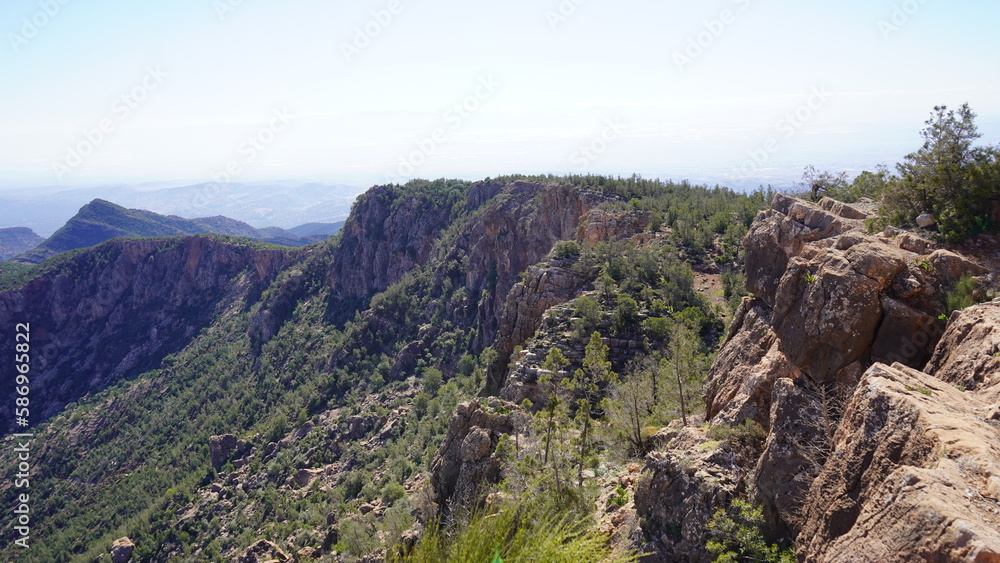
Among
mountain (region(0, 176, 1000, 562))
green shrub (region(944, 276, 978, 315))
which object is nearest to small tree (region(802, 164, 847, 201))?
mountain (region(0, 176, 1000, 562))

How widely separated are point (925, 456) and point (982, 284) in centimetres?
845

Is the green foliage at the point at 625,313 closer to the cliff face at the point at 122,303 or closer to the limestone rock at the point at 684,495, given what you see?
the limestone rock at the point at 684,495

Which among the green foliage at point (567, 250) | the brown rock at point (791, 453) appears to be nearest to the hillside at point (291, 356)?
the green foliage at point (567, 250)

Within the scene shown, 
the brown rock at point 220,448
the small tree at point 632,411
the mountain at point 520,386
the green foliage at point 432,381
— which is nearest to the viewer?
the mountain at point 520,386

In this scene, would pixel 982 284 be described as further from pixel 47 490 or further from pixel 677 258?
pixel 47 490

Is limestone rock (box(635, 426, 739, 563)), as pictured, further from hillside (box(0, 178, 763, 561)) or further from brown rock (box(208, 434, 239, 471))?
brown rock (box(208, 434, 239, 471))

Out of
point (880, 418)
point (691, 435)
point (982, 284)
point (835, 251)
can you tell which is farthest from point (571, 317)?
point (880, 418)

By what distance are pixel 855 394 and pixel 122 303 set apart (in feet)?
554

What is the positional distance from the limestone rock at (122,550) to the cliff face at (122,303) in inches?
2575

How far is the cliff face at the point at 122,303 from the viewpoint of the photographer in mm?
115375

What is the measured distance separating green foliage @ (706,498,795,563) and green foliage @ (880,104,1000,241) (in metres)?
11.8

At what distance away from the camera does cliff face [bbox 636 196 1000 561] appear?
8.13m

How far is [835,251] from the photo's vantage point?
15672 mm

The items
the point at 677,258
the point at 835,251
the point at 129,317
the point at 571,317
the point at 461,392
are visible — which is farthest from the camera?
the point at 129,317
